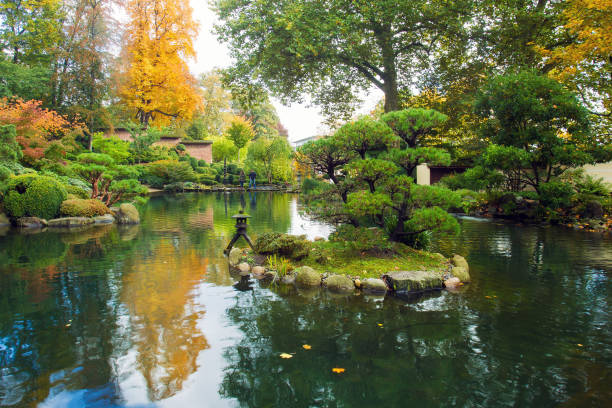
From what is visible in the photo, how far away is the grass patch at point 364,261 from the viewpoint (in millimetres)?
6035

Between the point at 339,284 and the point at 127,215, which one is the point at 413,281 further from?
the point at 127,215

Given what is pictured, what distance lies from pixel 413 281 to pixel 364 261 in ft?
3.13

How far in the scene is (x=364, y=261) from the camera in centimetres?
628

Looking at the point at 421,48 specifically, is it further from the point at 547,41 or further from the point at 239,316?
the point at 239,316

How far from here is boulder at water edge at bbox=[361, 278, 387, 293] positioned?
552 centimetres

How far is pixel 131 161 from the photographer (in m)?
26.2

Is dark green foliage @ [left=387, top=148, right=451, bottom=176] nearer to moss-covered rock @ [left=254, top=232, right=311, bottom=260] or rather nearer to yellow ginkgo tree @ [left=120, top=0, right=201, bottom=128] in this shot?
moss-covered rock @ [left=254, top=232, right=311, bottom=260]

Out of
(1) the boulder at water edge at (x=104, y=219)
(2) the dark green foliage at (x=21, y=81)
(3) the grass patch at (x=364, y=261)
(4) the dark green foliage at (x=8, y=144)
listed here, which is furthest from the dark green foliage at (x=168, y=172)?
(3) the grass patch at (x=364, y=261)

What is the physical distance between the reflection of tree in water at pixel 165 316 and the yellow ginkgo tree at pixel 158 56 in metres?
22.1

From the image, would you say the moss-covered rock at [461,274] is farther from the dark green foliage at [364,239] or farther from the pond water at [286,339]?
the dark green foliage at [364,239]

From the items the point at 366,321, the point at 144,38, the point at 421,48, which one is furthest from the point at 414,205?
the point at 144,38

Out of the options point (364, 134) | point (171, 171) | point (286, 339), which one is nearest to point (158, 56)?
point (171, 171)

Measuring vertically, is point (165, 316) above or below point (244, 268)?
below

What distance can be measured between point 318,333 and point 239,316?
104 centimetres
